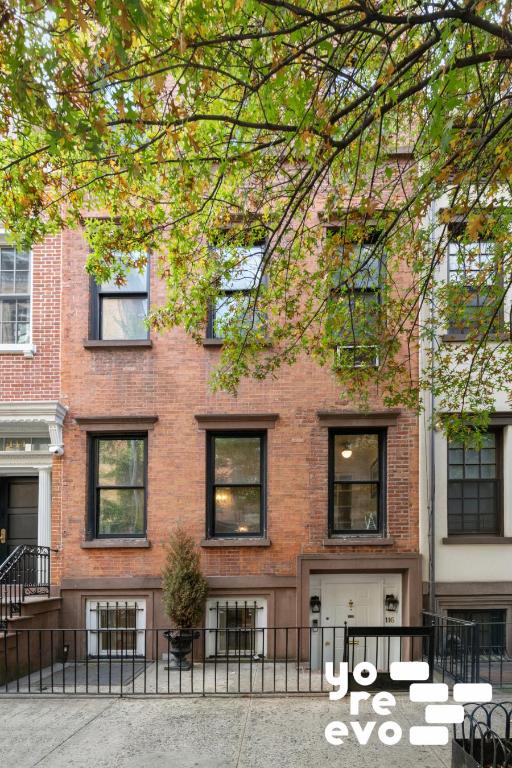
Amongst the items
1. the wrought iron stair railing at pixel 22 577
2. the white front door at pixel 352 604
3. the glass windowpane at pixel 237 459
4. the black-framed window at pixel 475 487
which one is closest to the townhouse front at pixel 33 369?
the wrought iron stair railing at pixel 22 577

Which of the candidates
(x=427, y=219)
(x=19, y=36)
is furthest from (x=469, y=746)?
(x=427, y=219)

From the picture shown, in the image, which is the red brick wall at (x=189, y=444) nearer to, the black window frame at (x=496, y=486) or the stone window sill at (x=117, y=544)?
the stone window sill at (x=117, y=544)

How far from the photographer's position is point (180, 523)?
10094 mm

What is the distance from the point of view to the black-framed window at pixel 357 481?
10.3 metres

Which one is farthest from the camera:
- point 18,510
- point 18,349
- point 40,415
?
point 18,510

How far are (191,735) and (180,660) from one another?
2.47 metres

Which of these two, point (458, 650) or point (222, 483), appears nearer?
point (458, 650)

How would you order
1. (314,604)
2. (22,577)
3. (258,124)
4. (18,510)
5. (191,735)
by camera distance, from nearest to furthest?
(258,124) → (191,735) → (22,577) → (314,604) → (18,510)

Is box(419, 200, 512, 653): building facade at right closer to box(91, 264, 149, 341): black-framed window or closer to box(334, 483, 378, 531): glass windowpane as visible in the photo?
box(334, 483, 378, 531): glass windowpane

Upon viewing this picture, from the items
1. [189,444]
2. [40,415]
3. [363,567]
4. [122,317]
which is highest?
[122,317]

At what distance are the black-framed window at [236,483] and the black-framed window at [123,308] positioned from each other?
8.27 ft

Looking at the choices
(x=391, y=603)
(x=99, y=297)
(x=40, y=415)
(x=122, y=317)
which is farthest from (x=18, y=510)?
(x=391, y=603)

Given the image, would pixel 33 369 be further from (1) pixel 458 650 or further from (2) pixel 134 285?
(1) pixel 458 650

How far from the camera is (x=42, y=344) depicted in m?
10.5
